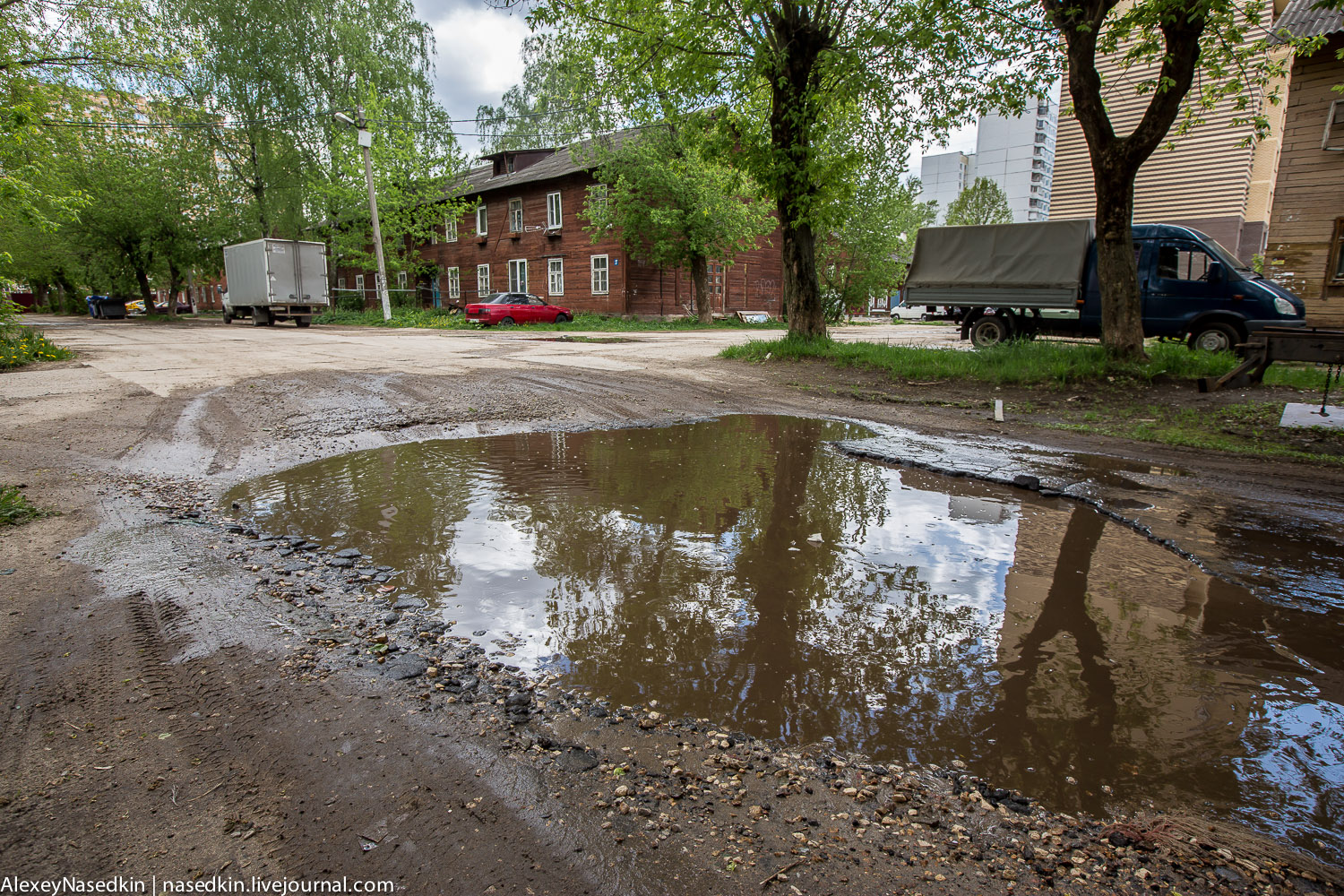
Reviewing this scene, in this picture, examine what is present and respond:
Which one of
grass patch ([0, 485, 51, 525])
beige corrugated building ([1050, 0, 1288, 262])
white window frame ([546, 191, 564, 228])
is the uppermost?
white window frame ([546, 191, 564, 228])

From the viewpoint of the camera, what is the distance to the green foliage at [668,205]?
26.8 meters

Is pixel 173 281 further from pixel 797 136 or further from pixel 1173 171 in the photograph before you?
pixel 1173 171

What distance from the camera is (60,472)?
5082mm

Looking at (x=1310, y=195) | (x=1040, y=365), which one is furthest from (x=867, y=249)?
(x=1040, y=365)

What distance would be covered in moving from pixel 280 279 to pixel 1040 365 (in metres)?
27.2

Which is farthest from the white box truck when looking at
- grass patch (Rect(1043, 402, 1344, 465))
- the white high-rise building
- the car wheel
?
the white high-rise building

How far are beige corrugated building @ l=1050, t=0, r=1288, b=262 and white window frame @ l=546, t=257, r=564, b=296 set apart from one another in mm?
21764

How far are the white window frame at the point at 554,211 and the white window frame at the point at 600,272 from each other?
2.78 m

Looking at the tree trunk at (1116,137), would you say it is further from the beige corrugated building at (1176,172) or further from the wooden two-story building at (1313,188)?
the beige corrugated building at (1176,172)

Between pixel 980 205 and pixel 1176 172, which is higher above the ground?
pixel 980 205

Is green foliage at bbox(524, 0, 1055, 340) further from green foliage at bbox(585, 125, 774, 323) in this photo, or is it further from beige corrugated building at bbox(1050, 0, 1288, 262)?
green foliage at bbox(585, 125, 774, 323)

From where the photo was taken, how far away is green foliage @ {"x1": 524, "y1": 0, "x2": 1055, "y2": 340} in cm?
1032

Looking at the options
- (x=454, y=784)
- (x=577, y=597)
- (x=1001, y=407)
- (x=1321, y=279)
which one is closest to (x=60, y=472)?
(x=577, y=597)

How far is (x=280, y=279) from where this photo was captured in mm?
26406
